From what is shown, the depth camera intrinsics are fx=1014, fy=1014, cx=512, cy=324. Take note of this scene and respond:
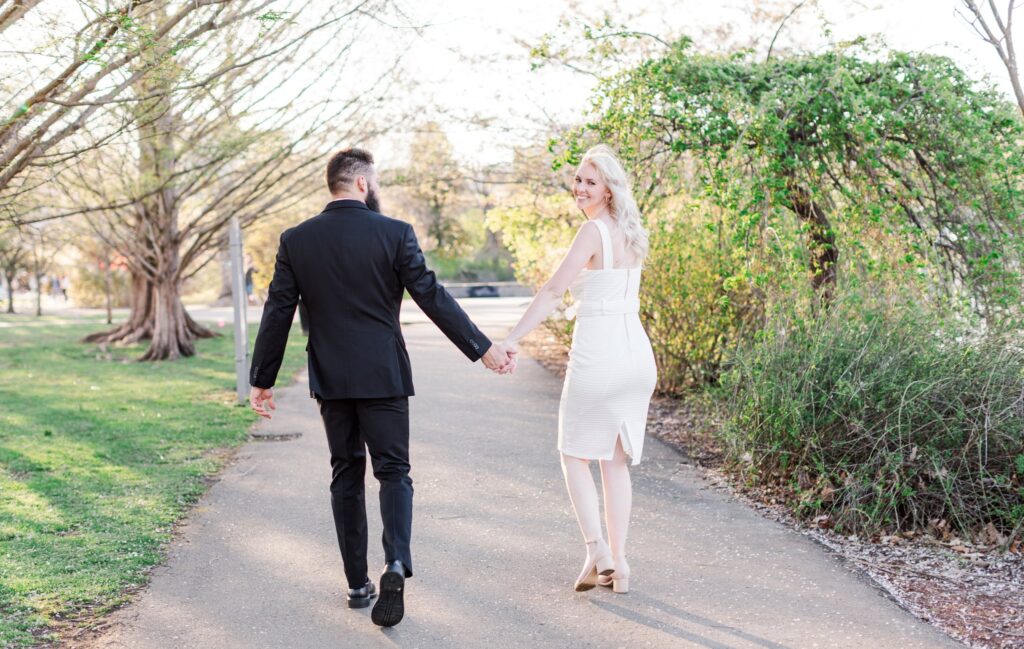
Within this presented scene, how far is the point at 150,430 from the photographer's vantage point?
32.6 feet

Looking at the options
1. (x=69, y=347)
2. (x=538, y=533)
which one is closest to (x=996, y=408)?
(x=538, y=533)

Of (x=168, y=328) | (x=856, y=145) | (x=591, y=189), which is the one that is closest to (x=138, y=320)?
(x=168, y=328)

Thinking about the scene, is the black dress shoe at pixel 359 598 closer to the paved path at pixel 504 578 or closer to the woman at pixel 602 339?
the paved path at pixel 504 578

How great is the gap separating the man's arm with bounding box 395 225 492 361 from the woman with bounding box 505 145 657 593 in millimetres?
219

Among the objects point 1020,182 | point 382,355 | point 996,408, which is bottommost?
point 996,408

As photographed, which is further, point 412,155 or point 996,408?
point 412,155

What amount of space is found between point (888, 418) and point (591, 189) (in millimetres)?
2439

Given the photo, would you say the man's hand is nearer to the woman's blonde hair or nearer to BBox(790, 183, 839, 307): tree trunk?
the woman's blonde hair

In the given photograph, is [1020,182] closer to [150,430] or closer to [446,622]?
[446,622]

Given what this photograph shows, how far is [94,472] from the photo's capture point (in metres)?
7.85

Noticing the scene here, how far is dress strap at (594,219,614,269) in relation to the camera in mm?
4691

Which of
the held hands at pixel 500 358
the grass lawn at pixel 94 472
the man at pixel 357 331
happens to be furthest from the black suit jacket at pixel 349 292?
the grass lawn at pixel 94 472

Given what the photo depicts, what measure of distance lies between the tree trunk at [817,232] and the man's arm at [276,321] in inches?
176

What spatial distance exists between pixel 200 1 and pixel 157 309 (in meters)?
14.0
